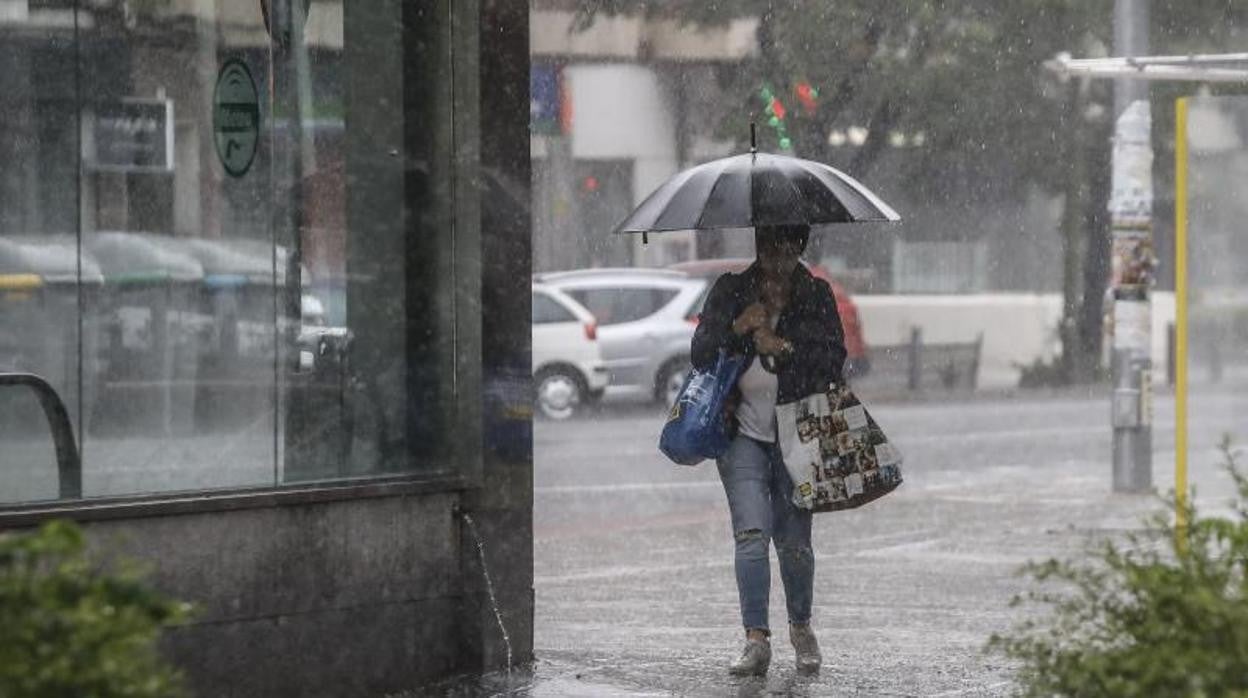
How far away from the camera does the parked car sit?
97.1 ft

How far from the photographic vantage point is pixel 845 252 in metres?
39.8

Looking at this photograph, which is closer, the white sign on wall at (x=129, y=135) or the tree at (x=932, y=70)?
the white sign on wall at (x=129, y=135)

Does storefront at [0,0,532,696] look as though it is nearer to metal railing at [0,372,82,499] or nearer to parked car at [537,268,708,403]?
metal railing at [0,372,82,499]

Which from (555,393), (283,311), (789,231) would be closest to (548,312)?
(555,393)

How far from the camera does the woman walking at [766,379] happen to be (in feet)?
28.2

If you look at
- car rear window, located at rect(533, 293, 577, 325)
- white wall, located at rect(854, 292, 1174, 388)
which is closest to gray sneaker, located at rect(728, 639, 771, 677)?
car rear window, located at rect(533, 293, 577, 325)

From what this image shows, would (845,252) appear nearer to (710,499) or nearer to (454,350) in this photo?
(710,499)

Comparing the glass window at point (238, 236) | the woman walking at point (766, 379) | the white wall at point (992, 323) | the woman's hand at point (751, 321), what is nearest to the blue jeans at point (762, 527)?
the woman walking at point (766, 379)

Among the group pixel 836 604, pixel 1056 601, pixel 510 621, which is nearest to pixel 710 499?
pixel 836 604

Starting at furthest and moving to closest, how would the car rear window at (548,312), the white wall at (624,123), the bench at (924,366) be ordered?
1. the white wall at (624,123)
2. the bench at (924,366)
3. the car rear window at (548,312)

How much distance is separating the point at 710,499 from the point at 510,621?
10.3m

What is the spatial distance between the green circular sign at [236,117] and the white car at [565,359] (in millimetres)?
20527

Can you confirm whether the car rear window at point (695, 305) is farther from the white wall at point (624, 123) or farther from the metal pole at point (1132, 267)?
the metal pole at point (1132, 267)

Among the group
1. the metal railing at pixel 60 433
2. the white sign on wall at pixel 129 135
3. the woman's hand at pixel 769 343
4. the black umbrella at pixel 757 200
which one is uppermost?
the white sign on wall at pixel 129 135
